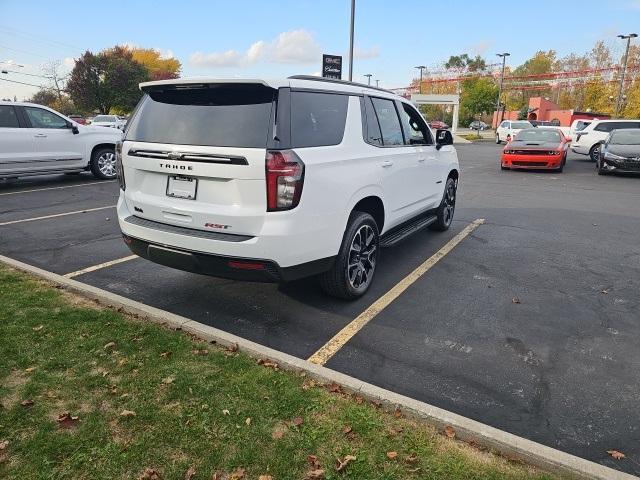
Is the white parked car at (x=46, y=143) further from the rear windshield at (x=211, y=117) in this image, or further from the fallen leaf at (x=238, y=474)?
the fallen leaf at (x=238, y=474)

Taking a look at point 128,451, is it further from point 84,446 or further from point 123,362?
point 123,362

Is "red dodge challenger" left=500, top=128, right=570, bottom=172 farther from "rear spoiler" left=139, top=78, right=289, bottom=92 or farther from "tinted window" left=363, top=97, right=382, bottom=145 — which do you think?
"rear spoiler" left=139, top=78, right=289, bottom=92

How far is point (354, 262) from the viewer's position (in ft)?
14.7

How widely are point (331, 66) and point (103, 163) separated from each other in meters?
7.73

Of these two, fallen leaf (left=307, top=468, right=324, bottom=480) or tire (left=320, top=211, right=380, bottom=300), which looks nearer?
fallen leaf (left=307, top=468, right=324, bottom=480)

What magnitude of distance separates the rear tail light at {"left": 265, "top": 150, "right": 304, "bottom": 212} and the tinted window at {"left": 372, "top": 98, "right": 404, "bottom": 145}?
166cm

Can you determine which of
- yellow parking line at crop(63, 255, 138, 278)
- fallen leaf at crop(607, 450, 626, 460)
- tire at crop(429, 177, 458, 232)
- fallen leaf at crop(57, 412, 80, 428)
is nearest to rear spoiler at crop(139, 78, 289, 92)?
yellow parking line at crop(63, 255, 138, 278)

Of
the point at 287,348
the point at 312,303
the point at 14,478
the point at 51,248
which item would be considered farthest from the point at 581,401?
the point at 51,248

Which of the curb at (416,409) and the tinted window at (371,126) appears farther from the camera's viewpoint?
the tinted window at (371,126)

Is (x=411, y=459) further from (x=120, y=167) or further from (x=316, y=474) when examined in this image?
(x=120, y=167)

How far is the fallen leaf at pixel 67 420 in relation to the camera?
2.69 meters

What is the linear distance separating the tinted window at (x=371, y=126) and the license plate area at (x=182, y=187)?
1.69m

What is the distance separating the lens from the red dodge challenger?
1538 centimetres

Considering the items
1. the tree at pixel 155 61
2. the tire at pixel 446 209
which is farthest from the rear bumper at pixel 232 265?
the tree at pixel 155 61
